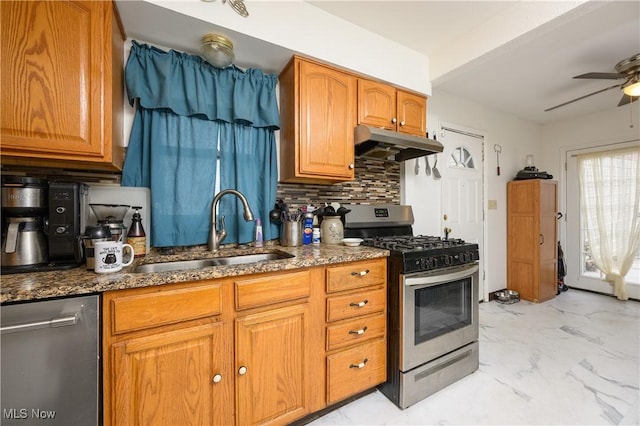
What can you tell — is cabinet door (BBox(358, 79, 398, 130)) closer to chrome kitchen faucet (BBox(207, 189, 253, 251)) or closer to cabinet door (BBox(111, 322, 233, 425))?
chrome kitchen faucet (BBox(207, 189, 253, 251))

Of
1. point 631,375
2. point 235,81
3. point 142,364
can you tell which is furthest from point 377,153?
point 631,375

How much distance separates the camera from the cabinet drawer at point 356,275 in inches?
55.7

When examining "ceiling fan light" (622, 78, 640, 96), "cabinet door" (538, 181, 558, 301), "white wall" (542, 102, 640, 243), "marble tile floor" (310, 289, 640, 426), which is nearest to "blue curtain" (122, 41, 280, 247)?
"marble tile floor" (310, 289, 640, 426)

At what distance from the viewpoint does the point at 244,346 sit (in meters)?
1.17

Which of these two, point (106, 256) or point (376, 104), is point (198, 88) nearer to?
point (106, 256)

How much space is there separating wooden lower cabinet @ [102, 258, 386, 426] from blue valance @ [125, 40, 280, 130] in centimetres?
115

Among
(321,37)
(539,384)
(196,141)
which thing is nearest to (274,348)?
(196,141)

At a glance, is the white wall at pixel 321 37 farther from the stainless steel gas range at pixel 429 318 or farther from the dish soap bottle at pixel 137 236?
the stainless steel gas range at pixel 429 318

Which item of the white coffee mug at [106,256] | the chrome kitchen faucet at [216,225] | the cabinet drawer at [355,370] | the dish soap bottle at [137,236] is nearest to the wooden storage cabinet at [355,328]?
the cabinet drawer at [355,370]

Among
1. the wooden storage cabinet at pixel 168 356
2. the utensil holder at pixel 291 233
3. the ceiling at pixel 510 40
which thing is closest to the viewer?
the wooden storage cabinet at pixel 168 356

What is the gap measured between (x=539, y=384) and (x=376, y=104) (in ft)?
7.50

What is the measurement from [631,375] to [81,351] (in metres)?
3.20

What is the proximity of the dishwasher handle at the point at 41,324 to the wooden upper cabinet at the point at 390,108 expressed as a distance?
6.29 ft

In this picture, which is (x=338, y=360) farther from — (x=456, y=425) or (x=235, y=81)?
(x=235, y=81)
